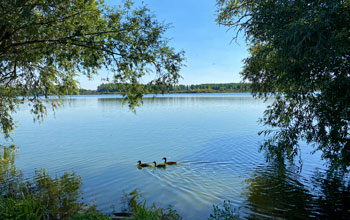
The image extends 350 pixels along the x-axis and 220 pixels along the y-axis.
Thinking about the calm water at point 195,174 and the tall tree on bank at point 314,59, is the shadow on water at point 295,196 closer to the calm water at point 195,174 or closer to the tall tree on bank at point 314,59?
the calm water at point 195,174

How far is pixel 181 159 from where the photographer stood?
14.2 metres

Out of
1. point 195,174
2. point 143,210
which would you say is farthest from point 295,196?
point 143,210

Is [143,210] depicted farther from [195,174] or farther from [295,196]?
[295,196]

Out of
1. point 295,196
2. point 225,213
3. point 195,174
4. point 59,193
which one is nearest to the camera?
point 225,213

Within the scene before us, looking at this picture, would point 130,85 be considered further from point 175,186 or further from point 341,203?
point 341,203

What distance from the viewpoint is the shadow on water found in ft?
24.6

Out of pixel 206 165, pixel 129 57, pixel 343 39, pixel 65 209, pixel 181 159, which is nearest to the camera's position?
pixel 343 39

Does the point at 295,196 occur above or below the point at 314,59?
below

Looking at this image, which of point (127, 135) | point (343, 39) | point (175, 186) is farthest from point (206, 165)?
point (127, 135)

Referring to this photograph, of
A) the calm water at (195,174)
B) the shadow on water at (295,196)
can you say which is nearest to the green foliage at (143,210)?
the calm water at (195,174)

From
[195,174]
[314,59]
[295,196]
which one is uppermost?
[314,59]

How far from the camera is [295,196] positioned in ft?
28.5

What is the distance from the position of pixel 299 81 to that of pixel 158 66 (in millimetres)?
4677

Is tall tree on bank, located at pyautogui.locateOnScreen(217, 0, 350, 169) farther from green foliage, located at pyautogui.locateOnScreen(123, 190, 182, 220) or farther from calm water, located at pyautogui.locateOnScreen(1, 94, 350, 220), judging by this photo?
green foliage, located at pyautogui.locateOnScreen(123, 190, 182, 220)
